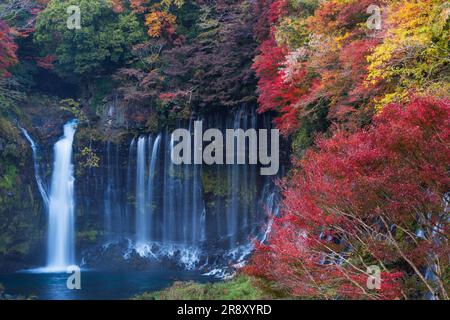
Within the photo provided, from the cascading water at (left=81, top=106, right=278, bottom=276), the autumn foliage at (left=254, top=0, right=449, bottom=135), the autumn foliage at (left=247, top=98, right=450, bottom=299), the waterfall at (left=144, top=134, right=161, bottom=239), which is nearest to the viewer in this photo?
the autumn foliage at (left=247, top=98, right=450, bottom=299)

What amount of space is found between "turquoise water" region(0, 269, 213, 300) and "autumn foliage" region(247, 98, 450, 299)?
28.9 ft

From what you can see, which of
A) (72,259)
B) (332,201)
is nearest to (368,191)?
(332,201)

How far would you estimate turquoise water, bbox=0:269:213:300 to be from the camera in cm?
1602

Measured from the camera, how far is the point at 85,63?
907 inches

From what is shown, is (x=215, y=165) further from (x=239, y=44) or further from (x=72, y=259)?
(x=72, y=259)

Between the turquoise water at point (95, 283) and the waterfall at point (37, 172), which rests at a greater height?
the waterfall at point (37, 172)

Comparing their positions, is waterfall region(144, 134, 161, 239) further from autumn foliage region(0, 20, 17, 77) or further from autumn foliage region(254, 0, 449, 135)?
autumn foliage region(0, 20, 17, 77)

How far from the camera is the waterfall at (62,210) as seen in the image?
2075 centimetres

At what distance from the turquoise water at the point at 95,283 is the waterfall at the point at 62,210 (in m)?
1.50

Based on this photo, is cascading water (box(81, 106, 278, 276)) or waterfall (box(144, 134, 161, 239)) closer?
cascading water (box(81, 106, 278, 276))

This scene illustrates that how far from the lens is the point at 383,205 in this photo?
7324 millimetres

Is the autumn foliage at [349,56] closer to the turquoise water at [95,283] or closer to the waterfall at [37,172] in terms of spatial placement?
the turquoise water at [95,283]

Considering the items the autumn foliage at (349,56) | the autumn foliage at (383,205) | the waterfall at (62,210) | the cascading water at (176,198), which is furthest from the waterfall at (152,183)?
the autumn foliage at (383,205)

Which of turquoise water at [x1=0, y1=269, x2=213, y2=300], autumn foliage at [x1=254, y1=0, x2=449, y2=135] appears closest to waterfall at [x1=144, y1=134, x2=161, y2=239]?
turquoise water at [x1=0, y1=269, x2=213, y2=300]
